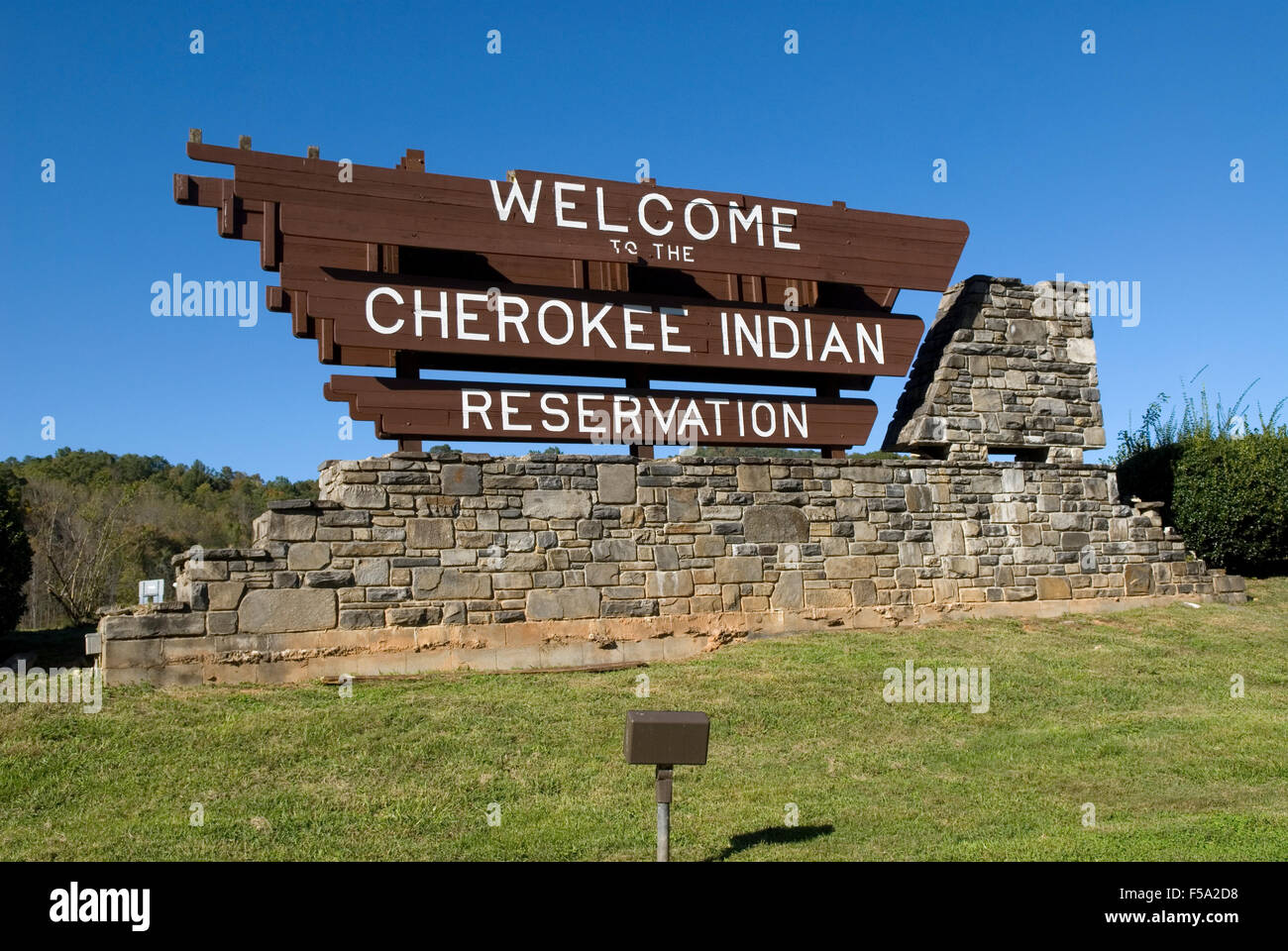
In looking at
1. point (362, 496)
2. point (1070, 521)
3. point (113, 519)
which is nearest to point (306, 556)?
point (362, 496)

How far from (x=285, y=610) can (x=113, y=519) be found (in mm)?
19496

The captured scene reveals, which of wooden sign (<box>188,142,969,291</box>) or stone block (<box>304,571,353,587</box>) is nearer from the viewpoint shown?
stone block (<box>304,571,353,587</box>)

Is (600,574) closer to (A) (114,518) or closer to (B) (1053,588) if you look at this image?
(B) (1053,588)

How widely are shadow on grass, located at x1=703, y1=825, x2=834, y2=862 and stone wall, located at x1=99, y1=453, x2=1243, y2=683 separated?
5335 millimetres

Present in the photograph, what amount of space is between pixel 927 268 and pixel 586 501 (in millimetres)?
6350

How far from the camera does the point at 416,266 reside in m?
13.6

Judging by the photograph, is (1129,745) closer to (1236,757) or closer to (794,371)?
(1236,757)

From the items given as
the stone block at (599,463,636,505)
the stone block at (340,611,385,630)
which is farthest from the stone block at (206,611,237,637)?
the stone block at (599,463,636,505)

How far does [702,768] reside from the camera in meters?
8.77

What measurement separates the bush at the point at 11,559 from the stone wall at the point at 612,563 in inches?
180

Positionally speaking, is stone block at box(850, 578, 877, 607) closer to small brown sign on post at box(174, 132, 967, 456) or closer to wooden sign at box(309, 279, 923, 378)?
small brown sign on post at box(174, 132, 967, 456)

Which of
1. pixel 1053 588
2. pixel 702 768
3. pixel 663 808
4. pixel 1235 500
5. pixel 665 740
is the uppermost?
pixel 1235 500

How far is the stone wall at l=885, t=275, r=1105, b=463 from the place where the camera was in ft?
49.7
